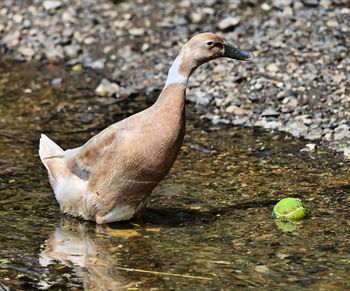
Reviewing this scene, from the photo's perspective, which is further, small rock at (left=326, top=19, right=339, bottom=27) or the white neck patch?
small rock at (left=326, top=19, right=339, bottom=27)

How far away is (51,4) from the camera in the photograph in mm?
13680

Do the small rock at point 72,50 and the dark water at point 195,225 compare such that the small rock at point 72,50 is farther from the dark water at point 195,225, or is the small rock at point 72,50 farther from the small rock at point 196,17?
the dark water at point 195,225

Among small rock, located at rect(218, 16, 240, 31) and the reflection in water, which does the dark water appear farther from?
small rock, located at rect(218, 16, 240, 31)

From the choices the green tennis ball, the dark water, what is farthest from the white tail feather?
the green tennis ball

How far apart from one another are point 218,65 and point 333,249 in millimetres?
4861

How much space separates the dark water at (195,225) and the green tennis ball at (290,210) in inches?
2.9

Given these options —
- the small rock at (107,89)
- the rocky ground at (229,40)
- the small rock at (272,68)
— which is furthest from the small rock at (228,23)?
the small rock at (107,89)

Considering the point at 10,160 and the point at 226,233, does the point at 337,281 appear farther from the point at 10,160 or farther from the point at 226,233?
the point at 10,160

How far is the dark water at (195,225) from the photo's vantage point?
6.62m

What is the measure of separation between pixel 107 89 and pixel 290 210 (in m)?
4.37

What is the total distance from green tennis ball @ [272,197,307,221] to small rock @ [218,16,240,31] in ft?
16.3

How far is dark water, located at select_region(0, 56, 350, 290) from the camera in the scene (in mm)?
6617

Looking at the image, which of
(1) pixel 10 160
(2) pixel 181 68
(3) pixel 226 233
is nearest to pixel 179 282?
(3) pixel 226 233

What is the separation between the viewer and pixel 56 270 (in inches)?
267
